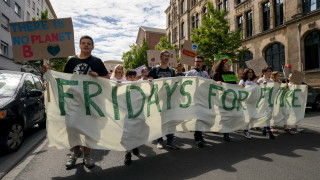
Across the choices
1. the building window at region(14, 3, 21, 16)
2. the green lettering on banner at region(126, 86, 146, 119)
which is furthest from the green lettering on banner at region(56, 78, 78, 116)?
the building window at region(14, 3, 21, 16)

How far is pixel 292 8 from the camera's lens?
1808 centimetres

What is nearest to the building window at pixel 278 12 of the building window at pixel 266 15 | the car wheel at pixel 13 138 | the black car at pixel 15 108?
the building window at pixel 266 15

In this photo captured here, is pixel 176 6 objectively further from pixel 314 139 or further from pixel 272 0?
pixel 314 139

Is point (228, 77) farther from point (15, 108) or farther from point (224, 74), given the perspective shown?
point (15, 108)

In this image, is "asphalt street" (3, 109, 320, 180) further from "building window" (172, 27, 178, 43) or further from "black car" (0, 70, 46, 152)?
"building window" (172, 27, 178, 43)

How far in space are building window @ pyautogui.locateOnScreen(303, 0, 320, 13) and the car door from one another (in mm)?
18649

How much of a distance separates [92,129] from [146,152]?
1.34 meters

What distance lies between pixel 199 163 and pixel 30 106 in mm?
4118

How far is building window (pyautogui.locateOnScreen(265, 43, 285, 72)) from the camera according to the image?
19.9 meters

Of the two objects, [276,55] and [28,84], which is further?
[276,55]

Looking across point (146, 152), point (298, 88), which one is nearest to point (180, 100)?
point (146, 152)

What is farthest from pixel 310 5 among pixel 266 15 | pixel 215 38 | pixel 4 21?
pixel 4 21

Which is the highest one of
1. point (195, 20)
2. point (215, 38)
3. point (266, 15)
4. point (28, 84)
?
point (195, 20)

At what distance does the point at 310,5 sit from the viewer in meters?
16.9
